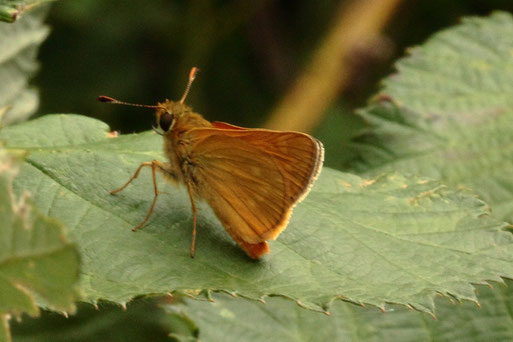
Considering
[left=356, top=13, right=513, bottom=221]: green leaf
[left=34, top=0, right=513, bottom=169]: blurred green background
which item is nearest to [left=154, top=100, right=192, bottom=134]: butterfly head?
[left=356, top=13, right=513, bottom=221]: green leaf

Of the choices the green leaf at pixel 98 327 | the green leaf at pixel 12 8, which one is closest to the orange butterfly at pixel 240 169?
the green leaf at pixel 12 8

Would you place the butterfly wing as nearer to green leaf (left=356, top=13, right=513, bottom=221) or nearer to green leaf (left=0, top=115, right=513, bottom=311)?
green leaf (left=0, top=115, right=513, bottom=311)

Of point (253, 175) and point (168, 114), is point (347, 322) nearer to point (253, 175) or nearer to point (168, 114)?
point (253, 175)

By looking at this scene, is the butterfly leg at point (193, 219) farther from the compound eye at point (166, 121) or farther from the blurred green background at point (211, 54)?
the blurred green background at point (211, 54)

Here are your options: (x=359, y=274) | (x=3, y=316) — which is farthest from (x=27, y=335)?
(x=3, y=316)

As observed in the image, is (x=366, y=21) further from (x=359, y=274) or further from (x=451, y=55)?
(x=359, y=274)
